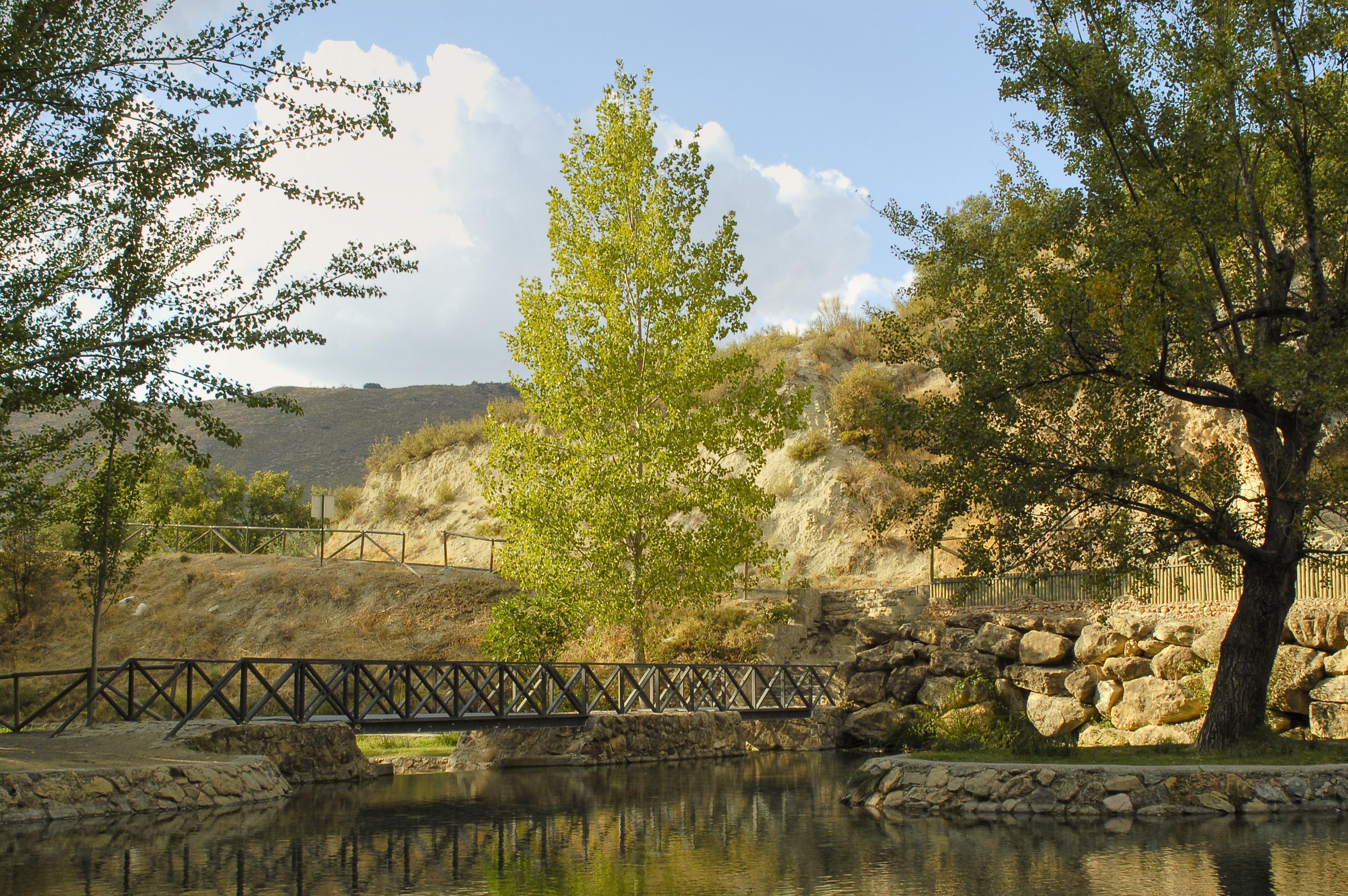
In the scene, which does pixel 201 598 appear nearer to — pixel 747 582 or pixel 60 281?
pixel 747 582

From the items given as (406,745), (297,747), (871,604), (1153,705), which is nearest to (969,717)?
(1153,705)

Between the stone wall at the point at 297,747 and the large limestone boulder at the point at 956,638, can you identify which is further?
the large limestone boulder at the point at 956,638

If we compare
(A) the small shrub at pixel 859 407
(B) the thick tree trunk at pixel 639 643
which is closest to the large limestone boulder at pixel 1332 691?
(B) the thick tree trunk at pixel 639 643

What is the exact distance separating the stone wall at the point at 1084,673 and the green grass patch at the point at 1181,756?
328 centimetres

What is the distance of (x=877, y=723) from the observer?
22.0 meters

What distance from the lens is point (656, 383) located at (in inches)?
799

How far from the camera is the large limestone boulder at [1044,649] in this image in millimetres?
21297

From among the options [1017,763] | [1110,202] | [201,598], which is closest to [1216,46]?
[1110,202]

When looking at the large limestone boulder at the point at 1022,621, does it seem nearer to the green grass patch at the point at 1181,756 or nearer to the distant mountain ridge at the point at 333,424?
the green grass patch at the point at 1181,756

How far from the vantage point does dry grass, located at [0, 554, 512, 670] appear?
92.3ft

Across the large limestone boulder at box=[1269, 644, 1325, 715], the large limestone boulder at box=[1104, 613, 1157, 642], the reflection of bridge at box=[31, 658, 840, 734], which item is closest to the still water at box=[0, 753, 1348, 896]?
A: the reflection of bridge at box=[31, 658, 840, 734]

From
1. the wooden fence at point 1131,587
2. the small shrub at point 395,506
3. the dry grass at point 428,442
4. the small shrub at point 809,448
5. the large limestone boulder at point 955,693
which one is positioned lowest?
the large limestone boulder at point 955,693

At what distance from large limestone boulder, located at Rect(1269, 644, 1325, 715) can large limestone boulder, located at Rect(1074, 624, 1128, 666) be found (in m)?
2.95

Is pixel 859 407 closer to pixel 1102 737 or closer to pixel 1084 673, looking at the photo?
pixel 1084 673
